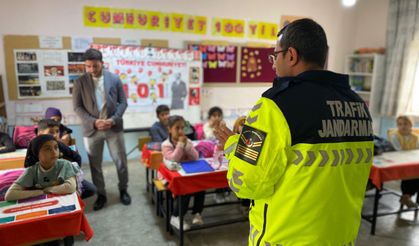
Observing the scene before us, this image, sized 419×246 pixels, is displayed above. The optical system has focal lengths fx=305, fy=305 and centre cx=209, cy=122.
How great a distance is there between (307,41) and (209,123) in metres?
2.93

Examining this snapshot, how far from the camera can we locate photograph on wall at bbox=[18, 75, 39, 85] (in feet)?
12.9

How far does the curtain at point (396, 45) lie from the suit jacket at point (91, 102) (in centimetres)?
443

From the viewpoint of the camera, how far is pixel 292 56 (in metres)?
1.01

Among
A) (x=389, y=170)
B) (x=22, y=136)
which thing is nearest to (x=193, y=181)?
(x=389, y=170)

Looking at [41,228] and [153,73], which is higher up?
[153,73]

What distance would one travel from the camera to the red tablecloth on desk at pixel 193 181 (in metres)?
2.31

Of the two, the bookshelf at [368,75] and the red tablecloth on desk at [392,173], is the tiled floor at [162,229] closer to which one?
the red tablecloth on desk at [392,173]

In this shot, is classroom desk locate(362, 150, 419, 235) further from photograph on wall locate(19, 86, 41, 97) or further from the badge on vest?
photograph on wall locate(19, 86, 41, 97)

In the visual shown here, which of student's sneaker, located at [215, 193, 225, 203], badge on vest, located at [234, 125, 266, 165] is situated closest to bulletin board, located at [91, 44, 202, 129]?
student's sneaker, located at [215, 193, 225, 203]

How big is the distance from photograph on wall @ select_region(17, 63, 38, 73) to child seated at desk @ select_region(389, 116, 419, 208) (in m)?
4.39

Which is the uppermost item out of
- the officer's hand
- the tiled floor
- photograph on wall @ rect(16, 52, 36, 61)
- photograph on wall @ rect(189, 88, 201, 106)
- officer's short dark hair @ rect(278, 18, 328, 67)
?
photograph on wall @ rect(16, 52, 36, 61)

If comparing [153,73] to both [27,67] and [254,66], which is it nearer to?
[27,67]

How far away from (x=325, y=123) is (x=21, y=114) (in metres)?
4.15

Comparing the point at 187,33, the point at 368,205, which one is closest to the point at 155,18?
the point at 187,33
